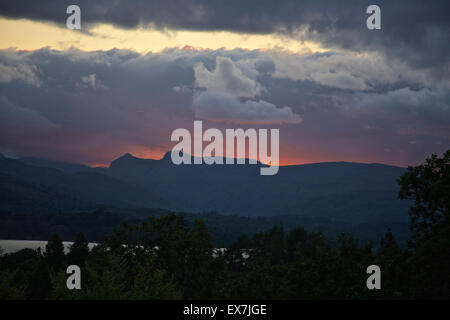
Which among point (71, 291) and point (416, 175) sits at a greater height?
point (416, 175)

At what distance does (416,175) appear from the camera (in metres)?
41.2

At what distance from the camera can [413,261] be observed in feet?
125

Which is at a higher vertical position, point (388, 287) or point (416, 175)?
point (416, 175)

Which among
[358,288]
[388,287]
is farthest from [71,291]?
[388,287]

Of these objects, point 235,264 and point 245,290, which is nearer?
point 245,290
